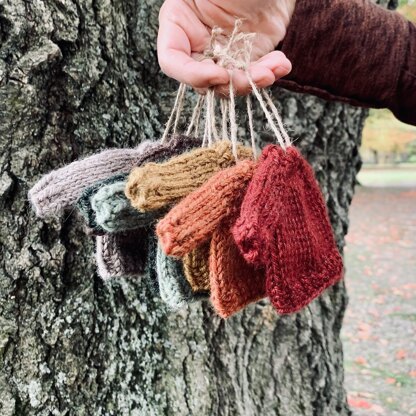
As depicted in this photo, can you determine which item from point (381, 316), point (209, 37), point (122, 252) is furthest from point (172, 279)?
point (381, 316)

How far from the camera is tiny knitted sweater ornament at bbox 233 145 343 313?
766 mm

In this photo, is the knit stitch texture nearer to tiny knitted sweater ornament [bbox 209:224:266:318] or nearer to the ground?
tiny knitted sweater ornament [bbox 209:224:266:318]

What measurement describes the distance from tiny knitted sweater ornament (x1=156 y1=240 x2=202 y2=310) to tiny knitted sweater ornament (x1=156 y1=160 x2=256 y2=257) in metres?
0.09

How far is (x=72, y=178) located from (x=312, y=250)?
1.28 ft

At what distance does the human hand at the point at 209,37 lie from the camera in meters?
0.87

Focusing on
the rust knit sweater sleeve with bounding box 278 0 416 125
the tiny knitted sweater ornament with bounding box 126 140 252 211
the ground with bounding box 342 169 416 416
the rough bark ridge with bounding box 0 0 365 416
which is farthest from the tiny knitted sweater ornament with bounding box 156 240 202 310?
the ground with bounding box 342 169 416 416

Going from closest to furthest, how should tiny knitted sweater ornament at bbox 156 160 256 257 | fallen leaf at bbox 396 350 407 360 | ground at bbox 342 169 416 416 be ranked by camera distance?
1. tiny knitted sweater ornament at bbox 156 160 256 257
2. ground at bbox 342 169 416 416
3. fallen leaf at bbox 396 350 407 360

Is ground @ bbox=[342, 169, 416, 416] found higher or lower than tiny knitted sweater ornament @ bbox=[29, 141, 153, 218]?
lower

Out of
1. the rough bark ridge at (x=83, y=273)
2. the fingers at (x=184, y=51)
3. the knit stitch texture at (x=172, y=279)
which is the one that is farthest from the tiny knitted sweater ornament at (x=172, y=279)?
the rough bark ridge at (x=83, y=273)

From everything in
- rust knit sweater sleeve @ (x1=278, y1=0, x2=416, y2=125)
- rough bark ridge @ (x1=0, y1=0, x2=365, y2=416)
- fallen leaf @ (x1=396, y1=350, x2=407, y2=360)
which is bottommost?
fallen leaf @ (x1=396, y1=350, x2=407, y2=360)

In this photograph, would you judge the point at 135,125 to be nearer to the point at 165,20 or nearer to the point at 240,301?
the point at 165,20

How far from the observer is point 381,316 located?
4.96m

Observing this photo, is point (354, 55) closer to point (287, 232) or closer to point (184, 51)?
point (184, 51)

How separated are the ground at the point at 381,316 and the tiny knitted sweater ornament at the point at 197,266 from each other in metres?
2.97
